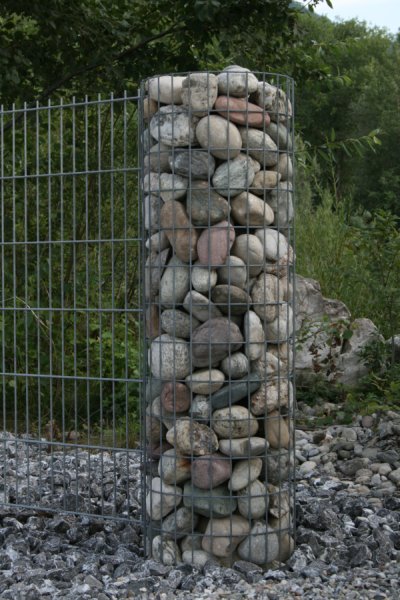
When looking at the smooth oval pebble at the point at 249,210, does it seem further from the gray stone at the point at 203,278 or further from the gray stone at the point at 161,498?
the gray stone at the point at 161,498

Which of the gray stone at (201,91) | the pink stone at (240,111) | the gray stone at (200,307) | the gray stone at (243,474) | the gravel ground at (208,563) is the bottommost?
the gravel ground at (208,563)

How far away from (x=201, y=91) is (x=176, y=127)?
0.18 meters

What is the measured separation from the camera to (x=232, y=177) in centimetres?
381

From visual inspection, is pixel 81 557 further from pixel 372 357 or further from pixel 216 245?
pixel 372 357

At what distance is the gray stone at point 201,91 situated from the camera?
12.5 ft

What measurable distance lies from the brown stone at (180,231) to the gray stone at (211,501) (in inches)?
38.2

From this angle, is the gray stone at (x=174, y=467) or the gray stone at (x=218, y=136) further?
the gray stone at (x=174, y=467)

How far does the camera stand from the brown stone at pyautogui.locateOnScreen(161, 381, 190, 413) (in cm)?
387

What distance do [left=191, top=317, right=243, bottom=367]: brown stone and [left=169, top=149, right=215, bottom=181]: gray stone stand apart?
1.98ft

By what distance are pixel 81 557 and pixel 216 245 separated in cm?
150

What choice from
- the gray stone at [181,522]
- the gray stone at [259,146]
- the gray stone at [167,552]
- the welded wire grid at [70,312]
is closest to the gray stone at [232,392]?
the gray stone at [181,522]

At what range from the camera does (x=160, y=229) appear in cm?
391

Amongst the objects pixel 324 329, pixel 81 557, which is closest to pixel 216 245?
pixel 81 557

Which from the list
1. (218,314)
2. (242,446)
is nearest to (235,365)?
(218,314)
